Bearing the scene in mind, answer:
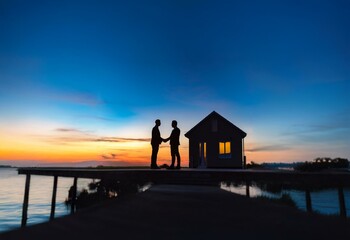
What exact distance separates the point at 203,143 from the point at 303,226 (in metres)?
19.4

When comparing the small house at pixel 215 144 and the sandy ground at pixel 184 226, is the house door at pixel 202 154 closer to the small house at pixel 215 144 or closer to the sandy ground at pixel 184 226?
the small house at pixel 215 144

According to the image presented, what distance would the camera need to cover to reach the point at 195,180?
57.0 ft

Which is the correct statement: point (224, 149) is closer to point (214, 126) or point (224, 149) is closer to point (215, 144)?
point (215, 144)

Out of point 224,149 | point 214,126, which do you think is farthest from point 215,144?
point 214,126

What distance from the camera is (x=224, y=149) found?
25922 millimetres

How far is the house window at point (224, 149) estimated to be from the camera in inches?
1006

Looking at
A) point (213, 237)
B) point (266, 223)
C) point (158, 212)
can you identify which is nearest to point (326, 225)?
point (266, 223)

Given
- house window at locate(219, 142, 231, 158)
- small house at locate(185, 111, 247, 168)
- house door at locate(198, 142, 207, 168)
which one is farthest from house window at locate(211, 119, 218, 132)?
house door at locate(198, 142, 207, 168)

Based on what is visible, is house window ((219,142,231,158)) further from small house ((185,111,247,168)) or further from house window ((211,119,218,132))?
house window ((211,119,218,132))

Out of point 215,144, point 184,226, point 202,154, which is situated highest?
point 215,144

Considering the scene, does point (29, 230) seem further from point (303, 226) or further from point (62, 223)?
point (303, 226)

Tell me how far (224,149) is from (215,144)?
37.4 inches

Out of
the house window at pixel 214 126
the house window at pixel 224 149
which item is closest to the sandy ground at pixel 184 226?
the house window at pixel 224 149

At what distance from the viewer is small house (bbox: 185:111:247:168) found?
25375 millimetres
